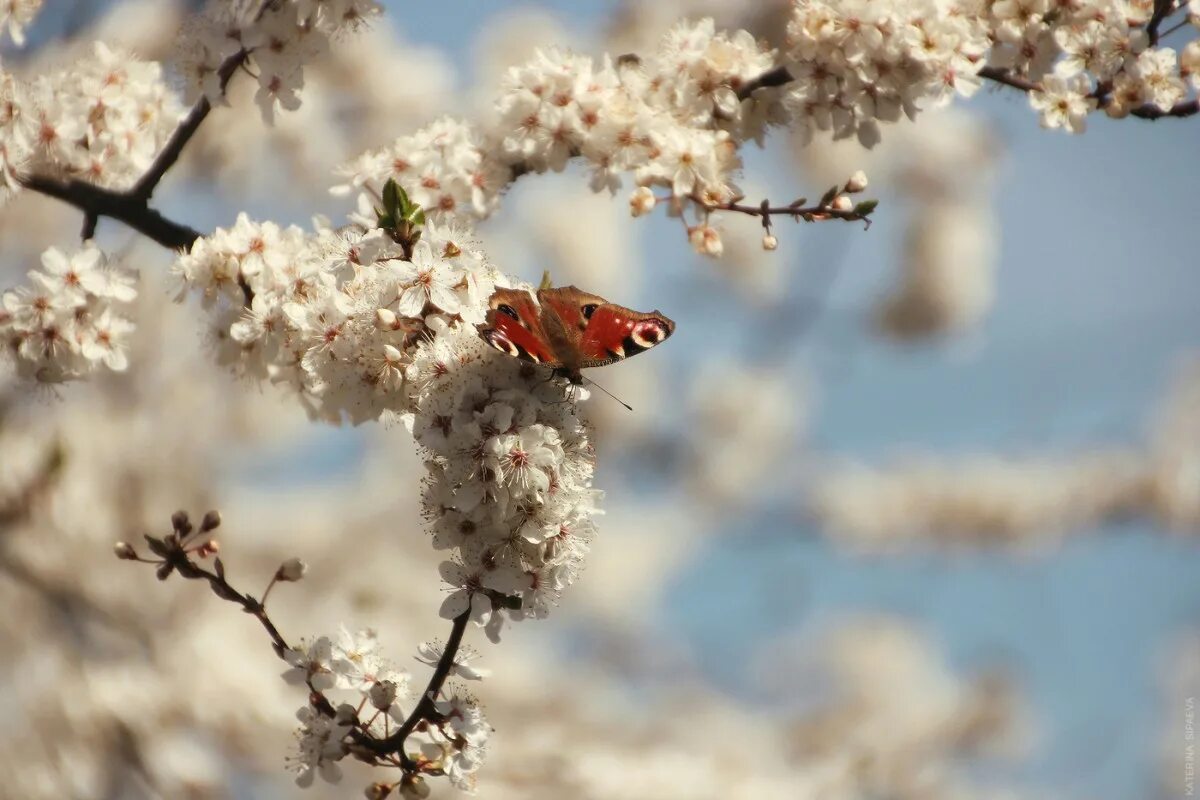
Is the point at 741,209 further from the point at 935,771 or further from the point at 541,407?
the point at 935,771

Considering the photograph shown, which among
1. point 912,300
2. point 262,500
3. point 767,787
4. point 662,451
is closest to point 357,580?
point 262,500

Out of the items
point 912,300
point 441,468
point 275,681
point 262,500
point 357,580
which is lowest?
point 441,468

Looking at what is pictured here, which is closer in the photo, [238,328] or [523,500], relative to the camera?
[523,500]

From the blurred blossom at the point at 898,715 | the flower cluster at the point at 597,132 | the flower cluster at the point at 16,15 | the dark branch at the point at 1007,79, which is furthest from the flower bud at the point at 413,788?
the blurred blossom at the point at 898,715

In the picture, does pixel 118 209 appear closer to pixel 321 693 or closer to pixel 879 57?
pixel 321 693

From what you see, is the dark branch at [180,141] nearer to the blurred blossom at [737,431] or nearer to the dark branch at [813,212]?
the dark branch at [813,212]

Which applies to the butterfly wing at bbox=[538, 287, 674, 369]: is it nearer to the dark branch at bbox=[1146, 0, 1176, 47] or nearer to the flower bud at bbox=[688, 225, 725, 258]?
the flower bud at bbox=[688, 225, 725, 258]

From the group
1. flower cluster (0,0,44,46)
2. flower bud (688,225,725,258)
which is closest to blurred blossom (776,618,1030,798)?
flower bud (688,225,725,258)
